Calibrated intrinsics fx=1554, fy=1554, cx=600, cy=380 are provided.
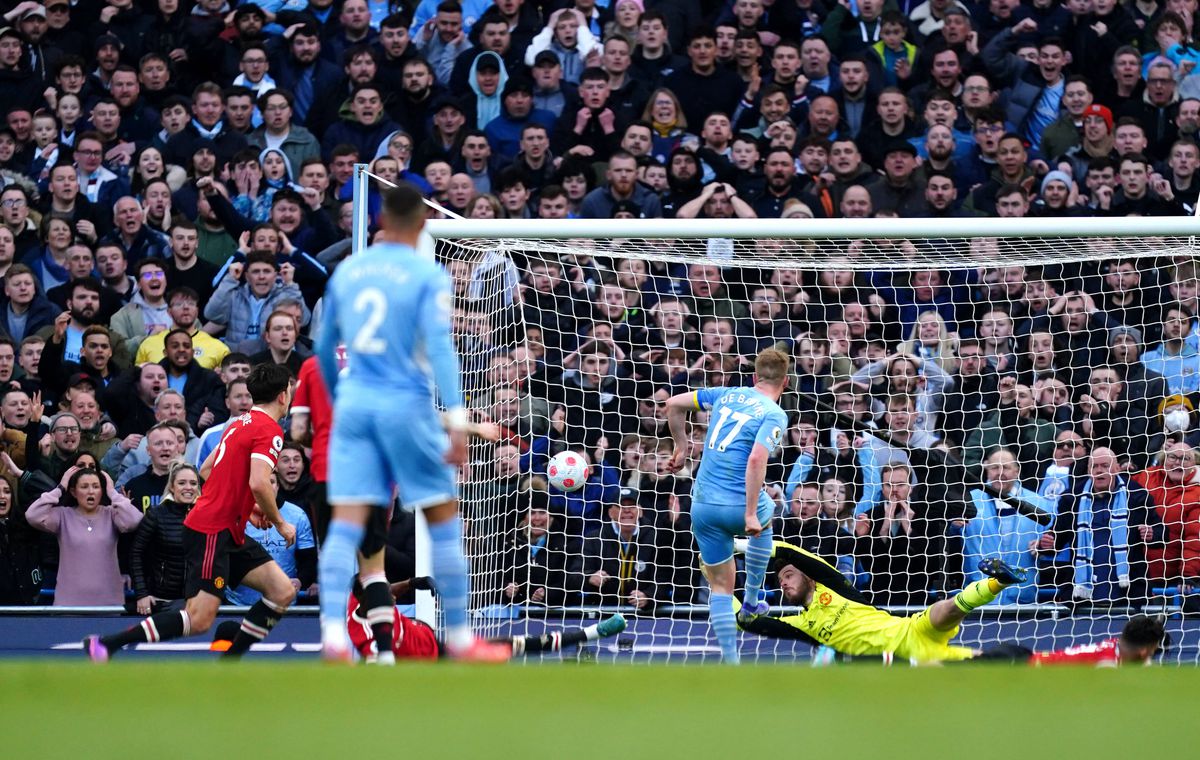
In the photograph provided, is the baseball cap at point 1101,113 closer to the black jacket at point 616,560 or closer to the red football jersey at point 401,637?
the black jacket at point 616,560

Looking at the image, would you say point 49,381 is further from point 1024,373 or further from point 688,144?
point 1024,373

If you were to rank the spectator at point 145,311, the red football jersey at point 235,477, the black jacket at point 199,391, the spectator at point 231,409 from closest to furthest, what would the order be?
the red football jersey at point 235,477
the spectator at point 231,409
the black jacket at point 199,391
the spectator at point 145,311

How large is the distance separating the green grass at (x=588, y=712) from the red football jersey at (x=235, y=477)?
11.3 feet

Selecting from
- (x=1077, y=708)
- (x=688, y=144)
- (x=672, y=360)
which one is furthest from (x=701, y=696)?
(x=688, y=144)

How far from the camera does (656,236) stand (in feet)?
30.4

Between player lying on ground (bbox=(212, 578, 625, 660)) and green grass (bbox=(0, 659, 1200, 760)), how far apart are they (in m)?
3.03

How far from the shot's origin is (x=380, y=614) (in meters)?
7.33

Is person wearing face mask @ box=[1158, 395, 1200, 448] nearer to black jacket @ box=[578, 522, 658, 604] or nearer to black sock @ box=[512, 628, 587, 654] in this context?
black jacket @ box=[578, 522, 658, 604]

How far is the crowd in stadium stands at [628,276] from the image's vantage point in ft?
34.6

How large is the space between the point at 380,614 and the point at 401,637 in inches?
17.7

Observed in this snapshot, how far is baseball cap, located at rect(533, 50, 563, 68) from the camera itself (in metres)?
13.1

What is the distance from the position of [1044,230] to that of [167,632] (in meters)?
5.48

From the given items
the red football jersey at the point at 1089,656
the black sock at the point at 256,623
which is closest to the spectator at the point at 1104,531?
the red football jersey at the point at 1089,656

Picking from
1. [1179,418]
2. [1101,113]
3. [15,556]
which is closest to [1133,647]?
[1179,418]
